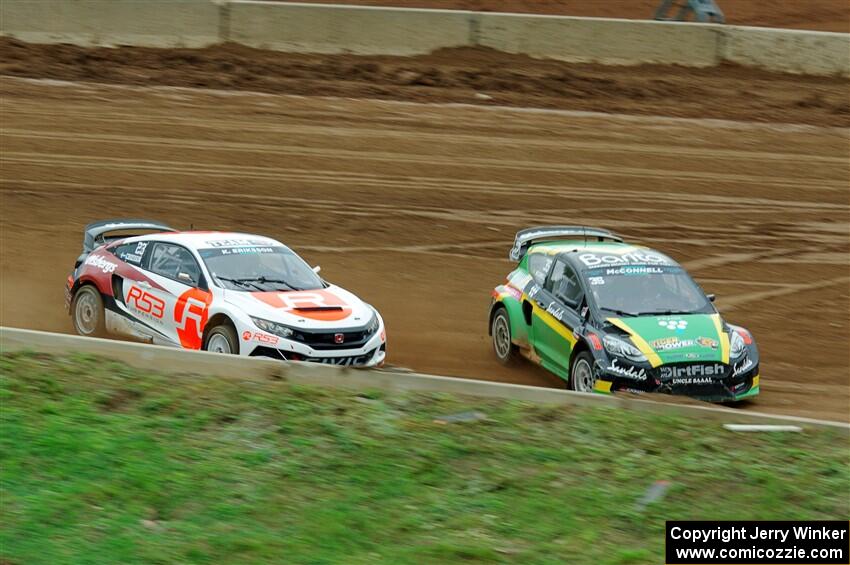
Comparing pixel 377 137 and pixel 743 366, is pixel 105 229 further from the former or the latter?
pixel 743 366

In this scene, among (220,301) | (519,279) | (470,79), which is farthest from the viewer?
(470,79)

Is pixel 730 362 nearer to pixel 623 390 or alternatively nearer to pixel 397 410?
pixel 623 390

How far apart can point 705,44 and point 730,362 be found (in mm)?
12290

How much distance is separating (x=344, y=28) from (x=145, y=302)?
11.6 m

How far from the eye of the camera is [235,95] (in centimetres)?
2195

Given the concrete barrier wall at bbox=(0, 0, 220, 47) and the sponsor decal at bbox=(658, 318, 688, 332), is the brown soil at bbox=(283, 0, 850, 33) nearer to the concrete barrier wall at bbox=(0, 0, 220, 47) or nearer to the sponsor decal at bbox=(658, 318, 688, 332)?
the concrete barrier wall at bbox=(0, 0, 220, 47)

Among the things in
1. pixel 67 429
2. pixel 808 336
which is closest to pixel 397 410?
pixel 67 429

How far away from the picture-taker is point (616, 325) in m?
12.0

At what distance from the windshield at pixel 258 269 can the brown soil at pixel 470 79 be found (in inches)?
355

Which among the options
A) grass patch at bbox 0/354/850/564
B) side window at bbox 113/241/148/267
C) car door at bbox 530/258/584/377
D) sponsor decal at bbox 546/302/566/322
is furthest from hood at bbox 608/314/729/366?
side window at bbox 113/241/148/267

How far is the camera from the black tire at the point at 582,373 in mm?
11719

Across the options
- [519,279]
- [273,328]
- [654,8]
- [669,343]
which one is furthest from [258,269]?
[654,8]

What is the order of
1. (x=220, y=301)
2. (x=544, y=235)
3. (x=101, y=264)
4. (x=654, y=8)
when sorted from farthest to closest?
1. (x=654, y=8)
2. (x=544, y=235)
3. (x=101, y=264)
4. (x=220, y=301)

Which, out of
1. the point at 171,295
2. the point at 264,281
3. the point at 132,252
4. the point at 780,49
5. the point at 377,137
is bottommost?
the point at 171,295
